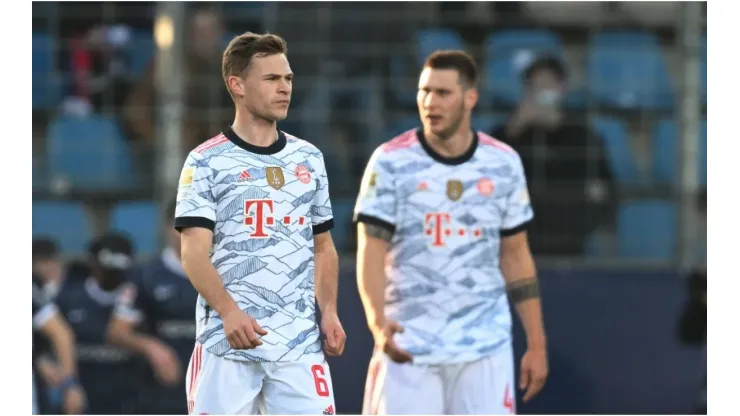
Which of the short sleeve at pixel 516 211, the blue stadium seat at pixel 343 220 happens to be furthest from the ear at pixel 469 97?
the blue stadium seat at pixel 343 220

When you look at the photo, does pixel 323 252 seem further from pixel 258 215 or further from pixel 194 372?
pixel 194 372

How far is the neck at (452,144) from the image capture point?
7398mm

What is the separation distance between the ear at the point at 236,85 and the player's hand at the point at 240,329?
2.80 ft

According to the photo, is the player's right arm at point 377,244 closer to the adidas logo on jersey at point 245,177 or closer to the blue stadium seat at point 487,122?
the adidas logo on jersey at point 245,177

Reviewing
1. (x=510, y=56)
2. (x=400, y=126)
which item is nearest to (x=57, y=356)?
(x=400, y=126)

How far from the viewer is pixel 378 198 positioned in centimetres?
727

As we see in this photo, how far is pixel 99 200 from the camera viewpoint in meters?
11.3

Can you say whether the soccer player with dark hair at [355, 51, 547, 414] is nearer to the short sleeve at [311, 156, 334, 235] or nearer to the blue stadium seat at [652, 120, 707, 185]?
the short sleeve at [311, 156, 334, 235]

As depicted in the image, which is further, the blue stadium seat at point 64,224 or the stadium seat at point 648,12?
the stadium seat at point 648,12

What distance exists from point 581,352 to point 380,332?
4.04m

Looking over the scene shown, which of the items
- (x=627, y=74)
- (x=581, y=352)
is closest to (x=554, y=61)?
(x=627, y=74)

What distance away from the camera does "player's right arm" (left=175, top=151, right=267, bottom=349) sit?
5.57 metres

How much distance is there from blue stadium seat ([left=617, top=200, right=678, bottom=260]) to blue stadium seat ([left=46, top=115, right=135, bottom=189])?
363 cm

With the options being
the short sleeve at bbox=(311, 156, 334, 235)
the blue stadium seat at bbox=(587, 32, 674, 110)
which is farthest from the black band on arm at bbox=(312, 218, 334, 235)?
the blue stadium seat at bbox=(587, 32, 674, 110)
